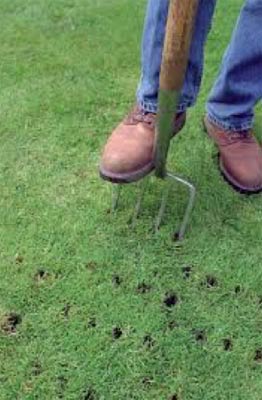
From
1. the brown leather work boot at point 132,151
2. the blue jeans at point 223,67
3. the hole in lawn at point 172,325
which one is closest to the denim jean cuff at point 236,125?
the blue jeans at point 223,67

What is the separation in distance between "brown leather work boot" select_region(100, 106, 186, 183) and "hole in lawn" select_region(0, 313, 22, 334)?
0.36 meters

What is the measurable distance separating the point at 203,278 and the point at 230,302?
0.08m

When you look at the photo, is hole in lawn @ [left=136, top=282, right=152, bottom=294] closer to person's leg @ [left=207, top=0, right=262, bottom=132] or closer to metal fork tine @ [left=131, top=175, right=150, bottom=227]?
metal fork tine @ [left=131, top=175, right=150, bottom=227]

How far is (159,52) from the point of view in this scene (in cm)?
147

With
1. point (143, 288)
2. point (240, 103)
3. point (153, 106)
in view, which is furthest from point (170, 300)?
point (240, 103)

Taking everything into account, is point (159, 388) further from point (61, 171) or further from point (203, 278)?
point (61, 171)

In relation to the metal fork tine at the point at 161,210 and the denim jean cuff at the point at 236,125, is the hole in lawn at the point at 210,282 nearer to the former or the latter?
the metal fork tine at the point at 161,210

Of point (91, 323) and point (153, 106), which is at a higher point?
point (153, 106)

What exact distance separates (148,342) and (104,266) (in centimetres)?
20

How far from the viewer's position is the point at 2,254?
4.77ft

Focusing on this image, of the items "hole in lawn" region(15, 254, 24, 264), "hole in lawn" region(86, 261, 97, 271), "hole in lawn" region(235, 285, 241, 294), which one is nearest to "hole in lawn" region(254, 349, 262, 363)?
"hole in lawn" region(235, 285, 241, 294)

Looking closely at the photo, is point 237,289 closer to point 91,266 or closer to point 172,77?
point 91,266

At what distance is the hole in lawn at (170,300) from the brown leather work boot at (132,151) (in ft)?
0.85

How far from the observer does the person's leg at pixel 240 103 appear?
5.17 feet
